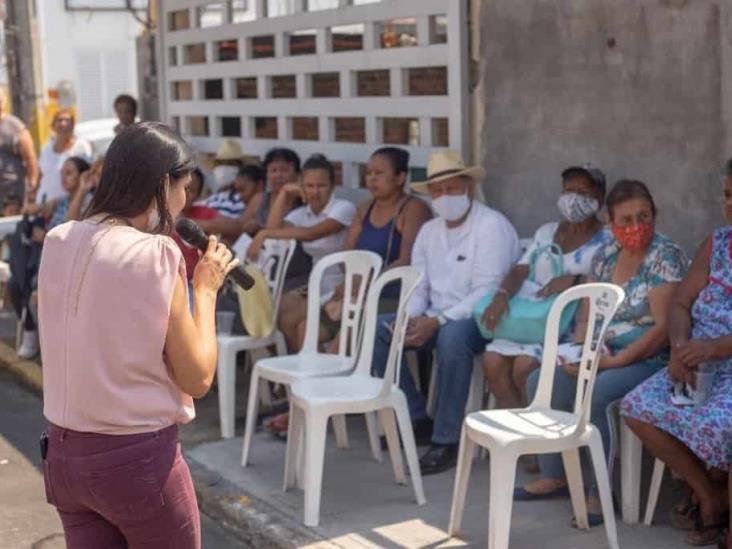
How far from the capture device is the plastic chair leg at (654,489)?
199 inches

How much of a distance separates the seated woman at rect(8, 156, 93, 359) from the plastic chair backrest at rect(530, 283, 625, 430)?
15.9 ft

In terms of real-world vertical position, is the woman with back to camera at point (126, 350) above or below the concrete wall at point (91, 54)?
below

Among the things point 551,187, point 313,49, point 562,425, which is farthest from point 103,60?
point 562,425

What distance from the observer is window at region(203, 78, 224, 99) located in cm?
1012

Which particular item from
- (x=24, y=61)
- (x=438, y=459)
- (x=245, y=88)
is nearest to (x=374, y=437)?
(x=438, y=459)

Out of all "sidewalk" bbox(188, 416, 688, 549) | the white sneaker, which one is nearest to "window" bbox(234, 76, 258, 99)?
the white sneaker

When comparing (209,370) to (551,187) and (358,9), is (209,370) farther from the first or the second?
(358,9)

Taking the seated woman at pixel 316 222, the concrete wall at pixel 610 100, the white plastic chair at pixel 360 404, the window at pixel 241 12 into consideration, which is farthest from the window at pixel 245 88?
the white plastic chair at pixel 360 404

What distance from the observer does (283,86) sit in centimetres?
909

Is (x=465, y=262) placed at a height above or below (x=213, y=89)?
below

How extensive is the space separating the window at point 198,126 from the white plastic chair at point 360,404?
16.2 ft

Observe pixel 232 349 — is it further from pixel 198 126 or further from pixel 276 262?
pixel 198 126

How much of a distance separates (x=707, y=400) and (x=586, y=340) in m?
0.52

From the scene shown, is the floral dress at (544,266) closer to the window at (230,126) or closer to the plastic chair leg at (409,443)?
the plastic chair leg at (409,443)
